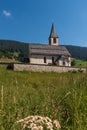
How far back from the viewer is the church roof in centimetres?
6761

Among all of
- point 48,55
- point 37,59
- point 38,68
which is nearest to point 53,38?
point 48,55

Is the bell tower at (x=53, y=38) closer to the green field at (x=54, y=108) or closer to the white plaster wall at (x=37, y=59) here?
the white plaster wall at (x=37, y=59)

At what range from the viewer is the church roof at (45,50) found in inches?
2662

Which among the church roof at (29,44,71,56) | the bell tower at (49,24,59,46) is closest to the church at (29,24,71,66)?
the church roof at (29,44,71,56)

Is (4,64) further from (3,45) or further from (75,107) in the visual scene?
(3,45)

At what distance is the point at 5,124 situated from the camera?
3.92 meters

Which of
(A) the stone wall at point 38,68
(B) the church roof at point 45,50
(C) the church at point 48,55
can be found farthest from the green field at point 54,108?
(B) the church roof at point 45,50

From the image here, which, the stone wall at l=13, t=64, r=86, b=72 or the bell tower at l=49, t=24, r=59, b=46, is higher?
the bell tower at l=49, t=24, r=59, b=46

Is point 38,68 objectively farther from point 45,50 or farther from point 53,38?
point 53,38

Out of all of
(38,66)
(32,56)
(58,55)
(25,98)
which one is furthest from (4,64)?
(25,98)

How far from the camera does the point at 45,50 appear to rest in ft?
228

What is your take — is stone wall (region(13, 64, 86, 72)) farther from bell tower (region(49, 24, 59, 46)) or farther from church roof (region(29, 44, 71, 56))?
bell tower (region(49, 24, 59, 46))

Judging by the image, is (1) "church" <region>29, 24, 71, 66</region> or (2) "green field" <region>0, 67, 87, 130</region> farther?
(1) "church" <region>29, 24, 71, 66</region>

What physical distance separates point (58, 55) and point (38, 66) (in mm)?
16154
